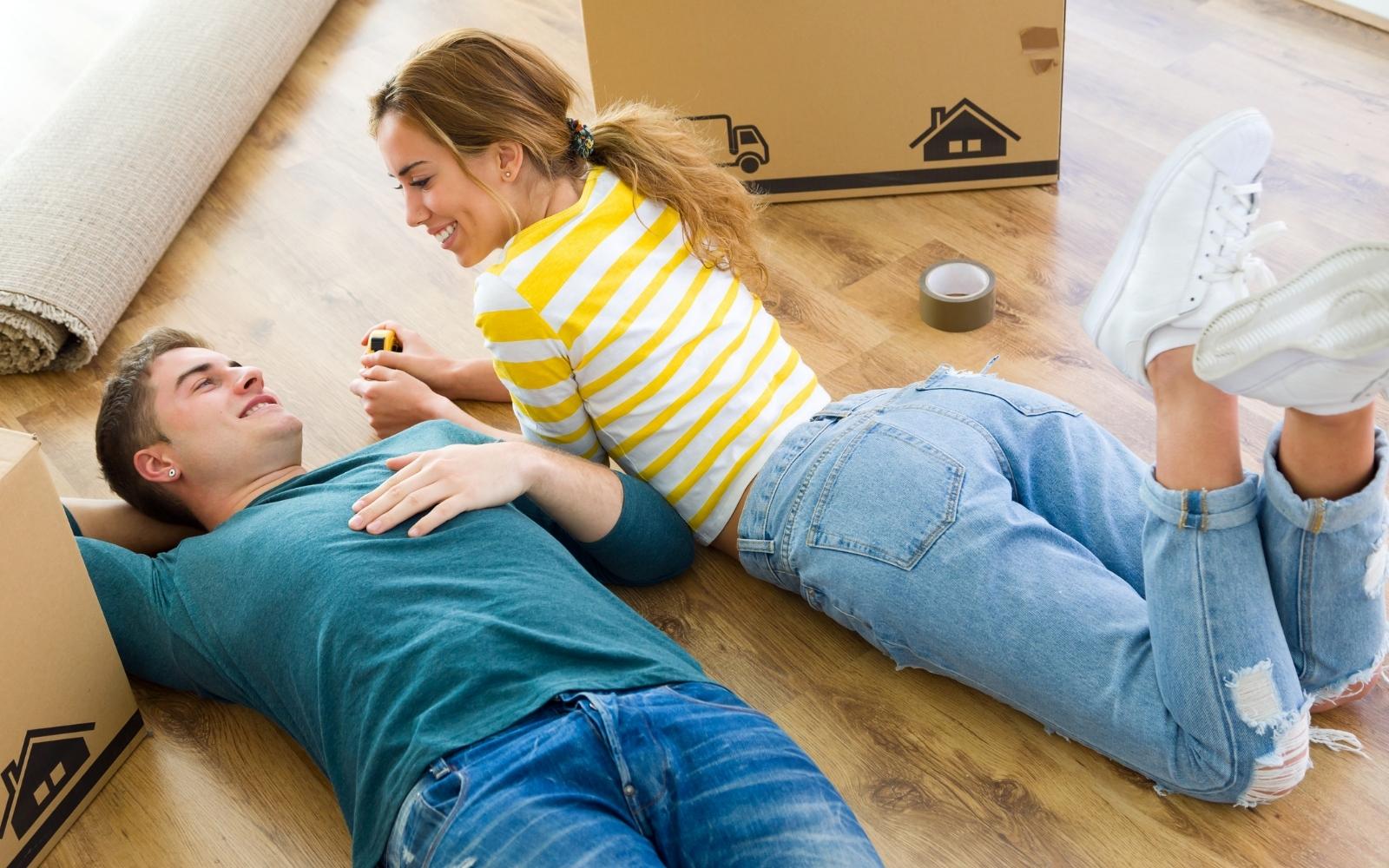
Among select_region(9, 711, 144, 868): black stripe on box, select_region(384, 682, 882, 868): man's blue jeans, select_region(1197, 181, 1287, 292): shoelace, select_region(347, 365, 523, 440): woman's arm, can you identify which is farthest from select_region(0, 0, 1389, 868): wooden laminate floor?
select_region(1197, 181, 1287, 292): shoelace

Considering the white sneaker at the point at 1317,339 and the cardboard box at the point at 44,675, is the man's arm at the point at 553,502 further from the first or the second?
the white sneaker at the point at 1317,339

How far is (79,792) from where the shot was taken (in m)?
1.46

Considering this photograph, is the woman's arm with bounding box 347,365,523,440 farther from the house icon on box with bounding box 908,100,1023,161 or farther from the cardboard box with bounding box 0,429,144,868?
the house icon on box with bounding box 908,100,1023,161

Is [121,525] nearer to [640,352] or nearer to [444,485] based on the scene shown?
[444,485]

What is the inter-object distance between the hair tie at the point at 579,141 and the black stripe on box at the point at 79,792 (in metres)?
0.81

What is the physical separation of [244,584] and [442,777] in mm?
328

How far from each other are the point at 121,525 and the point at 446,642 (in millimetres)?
580

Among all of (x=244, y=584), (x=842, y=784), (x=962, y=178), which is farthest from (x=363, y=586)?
(x=962, y=178)

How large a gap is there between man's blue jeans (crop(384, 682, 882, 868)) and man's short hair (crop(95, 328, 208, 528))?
22.5 inches

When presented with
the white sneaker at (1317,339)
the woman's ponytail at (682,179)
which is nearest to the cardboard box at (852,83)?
the woman's ponytail at (682,179)

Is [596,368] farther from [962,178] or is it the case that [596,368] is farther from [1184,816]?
[962,178]

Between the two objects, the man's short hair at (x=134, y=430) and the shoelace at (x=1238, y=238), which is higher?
the shoelace at (x=1238, y=238)

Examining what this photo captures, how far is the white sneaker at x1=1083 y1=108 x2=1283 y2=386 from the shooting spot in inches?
47.7

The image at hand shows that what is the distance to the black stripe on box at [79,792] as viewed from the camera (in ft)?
4.61
